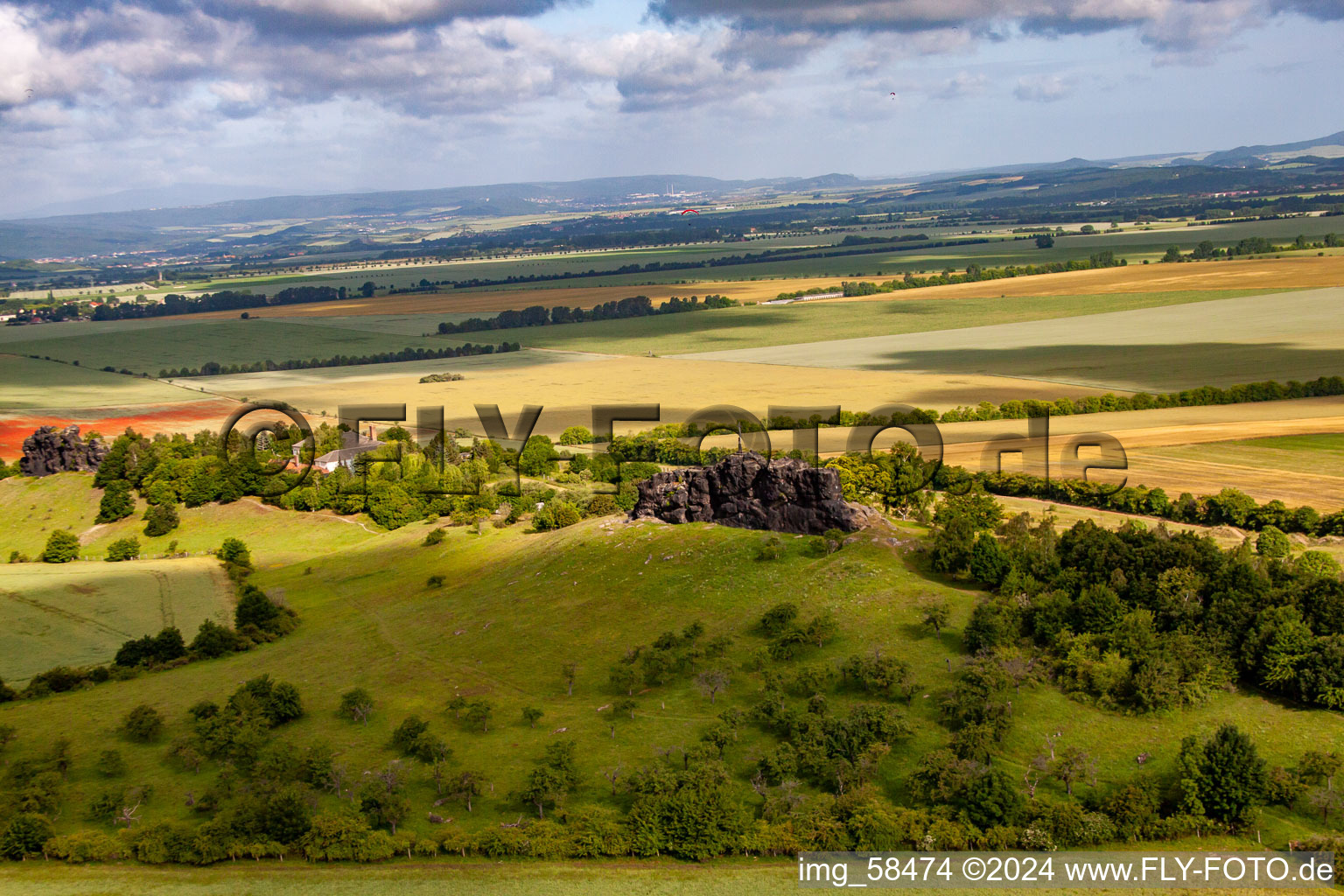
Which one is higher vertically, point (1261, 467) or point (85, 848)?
point (1261, 467)

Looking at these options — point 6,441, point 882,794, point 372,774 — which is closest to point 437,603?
point 372,774

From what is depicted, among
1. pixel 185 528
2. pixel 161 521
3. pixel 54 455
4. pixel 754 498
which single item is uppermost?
pixel 54 455

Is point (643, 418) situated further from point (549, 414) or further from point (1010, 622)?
point (1010, 622)

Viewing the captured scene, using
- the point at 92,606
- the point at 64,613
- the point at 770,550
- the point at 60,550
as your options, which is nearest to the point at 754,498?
the point at 770,550

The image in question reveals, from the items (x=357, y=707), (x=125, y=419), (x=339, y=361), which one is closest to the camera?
(x=357, y=707)

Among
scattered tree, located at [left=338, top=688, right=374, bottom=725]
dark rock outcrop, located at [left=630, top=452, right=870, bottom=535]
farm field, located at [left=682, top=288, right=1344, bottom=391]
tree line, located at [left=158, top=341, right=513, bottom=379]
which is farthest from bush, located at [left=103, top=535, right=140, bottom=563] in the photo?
farm field, located at [left=682, top=288, right=1344, bottom=391]

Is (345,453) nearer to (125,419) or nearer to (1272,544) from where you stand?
(125,419)
